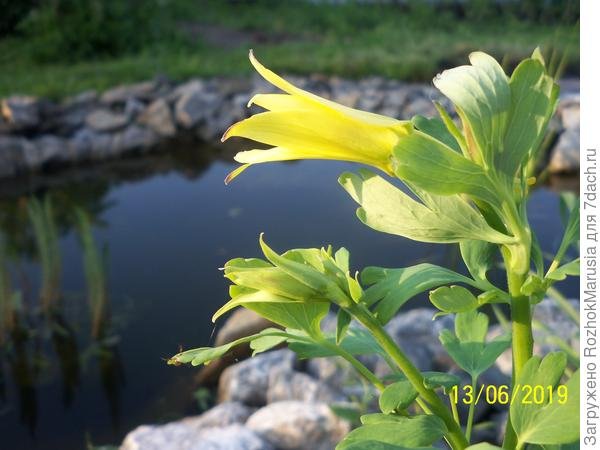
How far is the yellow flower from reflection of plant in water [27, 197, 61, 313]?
7.16ft

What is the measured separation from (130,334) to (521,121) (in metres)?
2.49

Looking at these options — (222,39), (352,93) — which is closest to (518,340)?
(352,93)

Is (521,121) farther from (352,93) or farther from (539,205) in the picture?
(352,93)

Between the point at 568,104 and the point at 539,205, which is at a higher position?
the point at 568,104

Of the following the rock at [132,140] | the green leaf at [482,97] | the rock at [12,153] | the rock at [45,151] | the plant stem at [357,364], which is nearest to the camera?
the green leaf at [482,97]

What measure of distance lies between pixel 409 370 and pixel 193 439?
1340 mm

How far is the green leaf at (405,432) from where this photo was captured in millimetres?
450

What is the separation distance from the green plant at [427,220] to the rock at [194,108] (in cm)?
497

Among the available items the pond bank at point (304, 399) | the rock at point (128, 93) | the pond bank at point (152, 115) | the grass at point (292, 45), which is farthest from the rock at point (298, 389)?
the rock at point (128, 93)

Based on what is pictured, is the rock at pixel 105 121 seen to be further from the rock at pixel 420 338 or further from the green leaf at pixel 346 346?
the green leaf at pixel 346 346

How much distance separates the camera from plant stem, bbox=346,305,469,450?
1.46ft

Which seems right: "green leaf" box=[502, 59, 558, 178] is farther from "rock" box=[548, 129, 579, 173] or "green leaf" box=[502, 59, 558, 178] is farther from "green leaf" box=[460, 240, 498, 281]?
"rock" box=[548, 129, 579, 173]

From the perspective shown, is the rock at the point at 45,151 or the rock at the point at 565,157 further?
the rock at the point at 45,151

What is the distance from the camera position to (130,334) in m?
2.72
